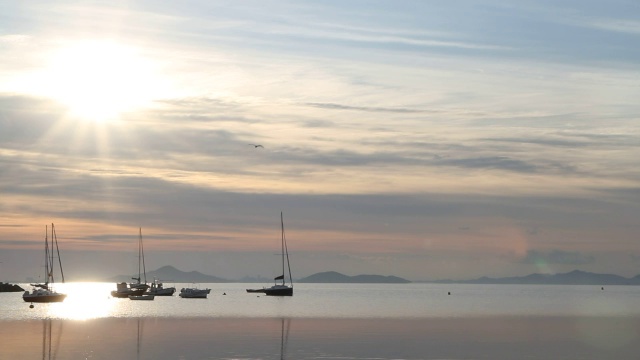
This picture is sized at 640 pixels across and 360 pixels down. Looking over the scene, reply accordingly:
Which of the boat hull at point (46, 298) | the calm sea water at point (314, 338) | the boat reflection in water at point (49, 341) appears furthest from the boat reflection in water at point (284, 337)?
the boat hull at point (46, 298)

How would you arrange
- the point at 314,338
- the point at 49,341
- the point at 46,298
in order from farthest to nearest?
the point at 46,298, the point at 314,338, the point at 49,341

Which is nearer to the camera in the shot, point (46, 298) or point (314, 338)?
point (314, 338)

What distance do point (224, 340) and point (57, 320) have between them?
157 feet

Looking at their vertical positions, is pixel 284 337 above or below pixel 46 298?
below

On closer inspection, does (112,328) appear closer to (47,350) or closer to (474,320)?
(47,350)

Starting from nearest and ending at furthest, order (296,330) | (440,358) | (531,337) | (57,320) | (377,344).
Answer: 1. (440,358)
2. (377,344)
3. (531,337)
4. (296,330)
5. (57,320)

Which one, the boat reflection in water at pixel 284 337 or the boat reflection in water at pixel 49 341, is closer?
the boat reflection in water at pixel 49 341

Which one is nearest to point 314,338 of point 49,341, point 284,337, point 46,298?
point 284,337

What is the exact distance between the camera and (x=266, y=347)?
77500mm

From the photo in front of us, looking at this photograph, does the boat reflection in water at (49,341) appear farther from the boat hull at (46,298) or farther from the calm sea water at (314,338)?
the boat hull at (46,298)

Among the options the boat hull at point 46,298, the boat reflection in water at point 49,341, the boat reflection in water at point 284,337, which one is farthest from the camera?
the boat hull at point 46,298

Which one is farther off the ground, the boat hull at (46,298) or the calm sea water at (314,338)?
the boat hull at (46,298)

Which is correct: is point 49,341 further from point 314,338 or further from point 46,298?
point 46,298

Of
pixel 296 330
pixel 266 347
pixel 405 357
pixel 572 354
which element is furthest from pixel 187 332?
pixel 572 354
